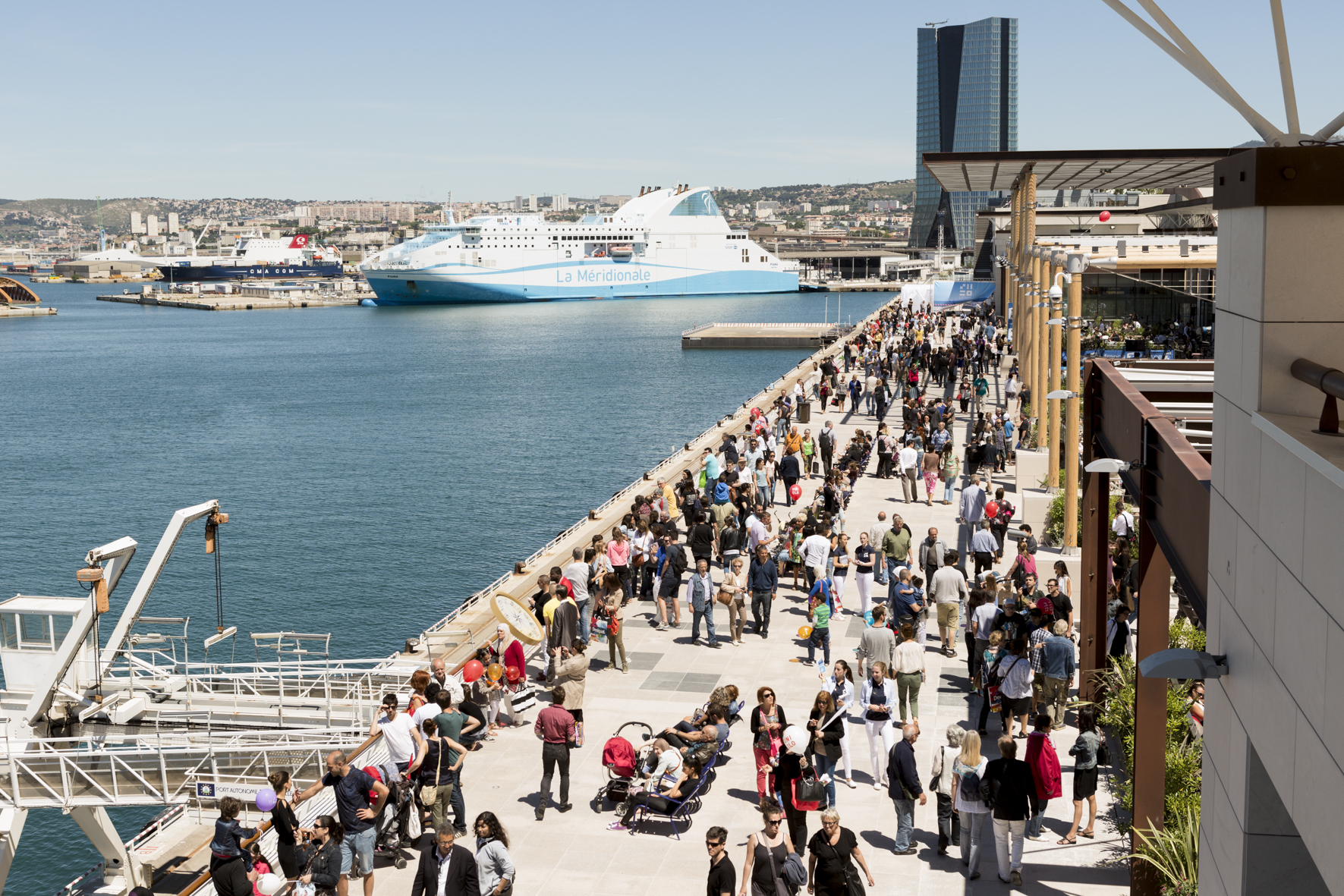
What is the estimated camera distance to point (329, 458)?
141 ft

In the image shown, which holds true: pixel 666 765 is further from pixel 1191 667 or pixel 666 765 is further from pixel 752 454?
pixel 752 454

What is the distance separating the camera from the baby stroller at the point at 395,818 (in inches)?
344

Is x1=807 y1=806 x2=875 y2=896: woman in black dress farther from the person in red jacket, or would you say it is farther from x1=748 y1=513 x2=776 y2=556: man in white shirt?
x1=748 y1=513 x2=776 y2=556: man in white shirt

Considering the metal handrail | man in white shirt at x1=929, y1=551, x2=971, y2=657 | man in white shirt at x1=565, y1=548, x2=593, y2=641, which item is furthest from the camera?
man in white shirt at x1=565, y1=548, x2=593, y2=641

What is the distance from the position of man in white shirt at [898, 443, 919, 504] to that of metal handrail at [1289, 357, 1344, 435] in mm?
16022

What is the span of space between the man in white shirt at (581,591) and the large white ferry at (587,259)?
123 m

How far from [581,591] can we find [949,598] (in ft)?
12.8

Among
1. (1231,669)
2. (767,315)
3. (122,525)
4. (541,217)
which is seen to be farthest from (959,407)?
(541,217)

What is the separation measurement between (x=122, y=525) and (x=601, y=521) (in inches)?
677

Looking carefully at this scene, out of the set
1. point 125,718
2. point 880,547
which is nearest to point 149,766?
point 125,718

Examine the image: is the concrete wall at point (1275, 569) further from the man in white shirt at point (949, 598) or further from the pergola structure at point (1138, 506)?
the man in white shirt at point (949, 598)

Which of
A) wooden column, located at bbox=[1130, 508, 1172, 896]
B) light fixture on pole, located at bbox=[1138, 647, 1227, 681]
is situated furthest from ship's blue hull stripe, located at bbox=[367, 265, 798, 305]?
light fixture on pole, located at bbox=[1138, 647, 1227, 681]

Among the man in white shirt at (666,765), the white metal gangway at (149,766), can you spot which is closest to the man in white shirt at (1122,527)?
the man in white shirt at (666,765)

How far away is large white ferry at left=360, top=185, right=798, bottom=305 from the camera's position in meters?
135
